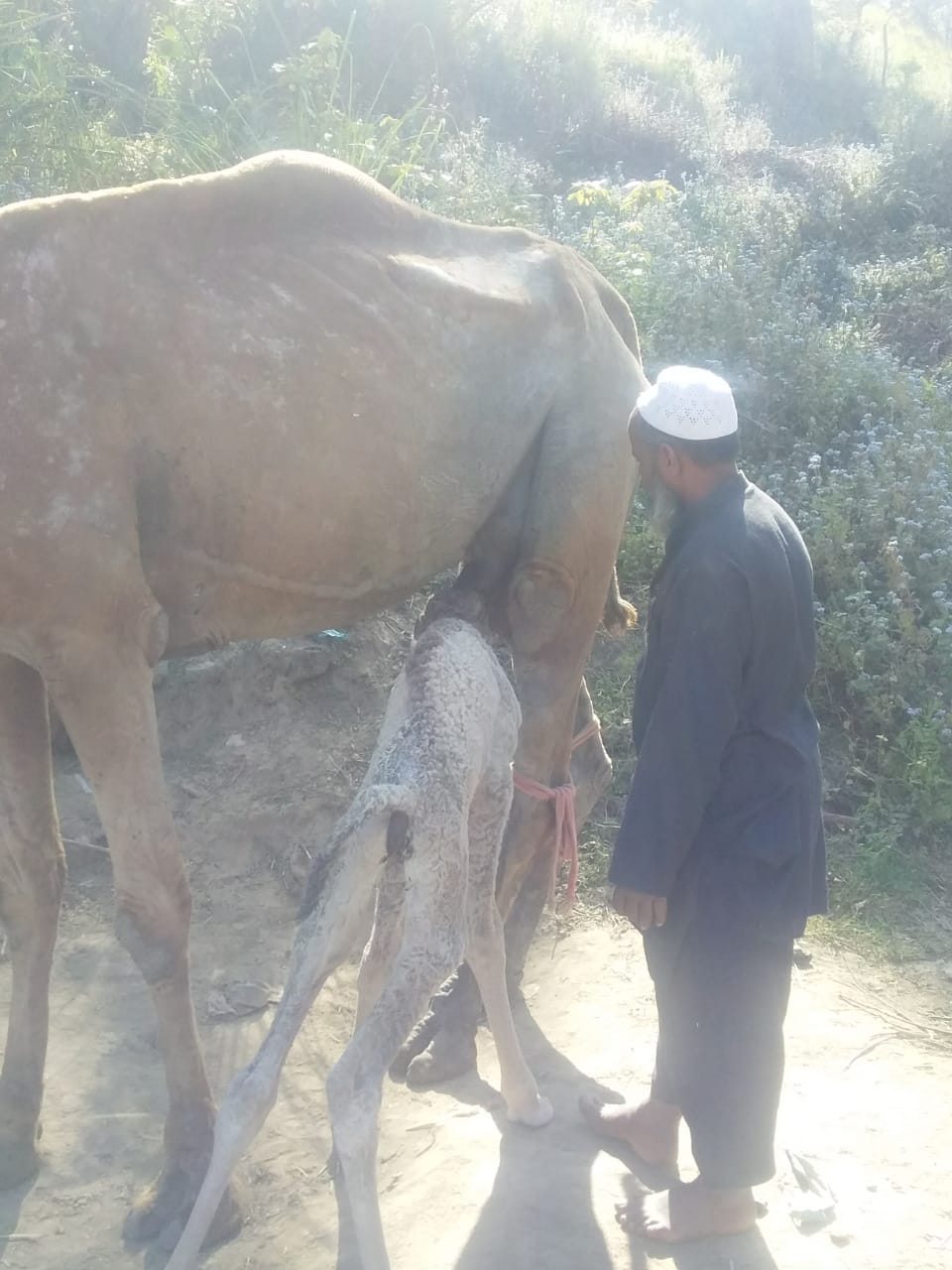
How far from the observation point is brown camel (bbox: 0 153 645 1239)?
3.14m

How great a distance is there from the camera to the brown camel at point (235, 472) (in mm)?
3143

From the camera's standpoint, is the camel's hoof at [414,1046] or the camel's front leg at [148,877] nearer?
the camel's front leg at [148,877]

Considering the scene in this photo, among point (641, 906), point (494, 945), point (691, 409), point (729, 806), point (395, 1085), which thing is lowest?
point (395, 1085)

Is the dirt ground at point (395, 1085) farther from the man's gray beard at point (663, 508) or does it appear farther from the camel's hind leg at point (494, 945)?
the man's gray beard at point (663, 508)

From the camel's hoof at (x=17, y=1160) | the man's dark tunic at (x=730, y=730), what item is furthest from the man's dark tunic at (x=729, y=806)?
the camel's hoof at (x=17, y=1160)

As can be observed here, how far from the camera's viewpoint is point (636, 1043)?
4152 mm

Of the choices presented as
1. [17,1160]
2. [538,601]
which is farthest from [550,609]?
[17,1160]

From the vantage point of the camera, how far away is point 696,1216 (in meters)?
3.22

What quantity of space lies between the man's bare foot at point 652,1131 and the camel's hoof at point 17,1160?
1.69 m

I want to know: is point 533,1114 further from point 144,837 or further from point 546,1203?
point 144,837

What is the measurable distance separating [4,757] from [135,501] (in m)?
0.93

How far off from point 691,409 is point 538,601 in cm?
109

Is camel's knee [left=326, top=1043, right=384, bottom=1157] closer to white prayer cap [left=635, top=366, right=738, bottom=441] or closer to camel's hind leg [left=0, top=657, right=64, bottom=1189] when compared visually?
camel's hind leg [left=0, top=657, right=64, bottom=1189]

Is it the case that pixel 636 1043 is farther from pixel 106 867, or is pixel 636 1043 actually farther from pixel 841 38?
pixel 841 38
